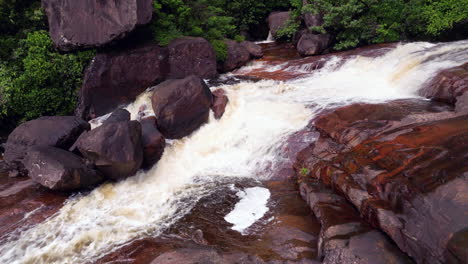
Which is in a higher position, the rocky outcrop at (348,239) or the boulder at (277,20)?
the boulder at (277,20)

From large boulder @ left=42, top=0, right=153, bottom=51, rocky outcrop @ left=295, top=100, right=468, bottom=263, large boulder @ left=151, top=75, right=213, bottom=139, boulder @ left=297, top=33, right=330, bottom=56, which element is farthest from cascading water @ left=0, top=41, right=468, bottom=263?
large boulder @ left=42, top=0, right=153, bottom=51

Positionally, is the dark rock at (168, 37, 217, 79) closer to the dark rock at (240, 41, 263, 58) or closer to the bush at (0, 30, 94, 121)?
the bush at (0, 30, 94, 121)

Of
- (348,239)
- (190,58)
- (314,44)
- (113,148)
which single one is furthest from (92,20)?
(348,239)

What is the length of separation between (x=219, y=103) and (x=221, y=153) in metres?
2.03

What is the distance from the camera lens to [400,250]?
167 inches

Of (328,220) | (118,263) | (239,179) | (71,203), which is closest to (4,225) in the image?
(71,203)

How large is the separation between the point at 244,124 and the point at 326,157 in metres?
3.45

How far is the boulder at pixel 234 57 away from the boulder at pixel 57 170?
8829 millimetres

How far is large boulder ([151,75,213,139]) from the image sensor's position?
9633 millimetres

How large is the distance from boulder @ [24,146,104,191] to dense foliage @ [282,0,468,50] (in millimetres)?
12977

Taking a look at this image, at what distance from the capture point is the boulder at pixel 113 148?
7504 millimetres

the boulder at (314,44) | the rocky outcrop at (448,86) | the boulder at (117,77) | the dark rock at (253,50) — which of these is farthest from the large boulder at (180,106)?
the boulder at (314,44)

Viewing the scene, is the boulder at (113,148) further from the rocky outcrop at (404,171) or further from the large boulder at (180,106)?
the rocky outcrop at (404,171)

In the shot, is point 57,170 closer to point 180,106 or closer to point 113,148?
point 113,148
